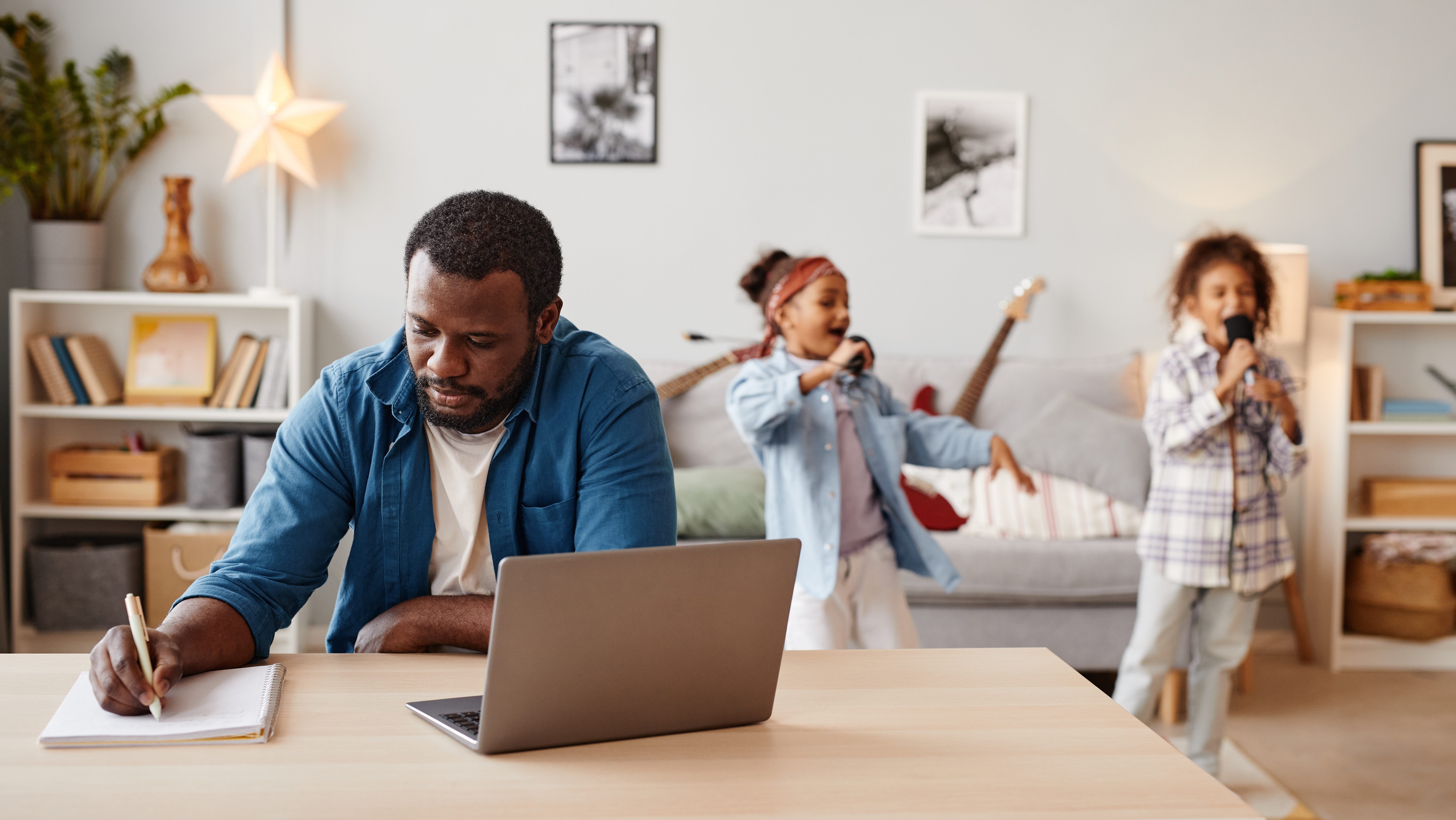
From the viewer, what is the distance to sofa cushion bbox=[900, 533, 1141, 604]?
3000 mm

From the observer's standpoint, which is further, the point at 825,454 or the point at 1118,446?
the point at 1118,446

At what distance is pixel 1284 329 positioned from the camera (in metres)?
3.44

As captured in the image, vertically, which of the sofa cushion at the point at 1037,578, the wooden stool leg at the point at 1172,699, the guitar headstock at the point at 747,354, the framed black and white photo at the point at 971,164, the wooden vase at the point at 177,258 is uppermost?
the framed black and white photo at the point at 971,164

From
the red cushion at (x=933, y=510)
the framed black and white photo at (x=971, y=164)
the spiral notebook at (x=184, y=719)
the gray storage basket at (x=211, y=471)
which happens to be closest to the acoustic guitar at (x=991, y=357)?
the framed black and white photo at (x=971, y=164)

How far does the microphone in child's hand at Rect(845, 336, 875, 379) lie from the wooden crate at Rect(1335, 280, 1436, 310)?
2.16 m

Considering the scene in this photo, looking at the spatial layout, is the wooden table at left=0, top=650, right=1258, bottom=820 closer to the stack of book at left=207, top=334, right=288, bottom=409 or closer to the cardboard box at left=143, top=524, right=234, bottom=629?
the cardboard box at left=143, top=524, right=234, bottom=629

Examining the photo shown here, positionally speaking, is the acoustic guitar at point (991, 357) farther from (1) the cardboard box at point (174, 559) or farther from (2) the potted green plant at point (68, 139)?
(2) the potted green plant at point (68, 139)

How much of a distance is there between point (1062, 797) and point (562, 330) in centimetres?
91

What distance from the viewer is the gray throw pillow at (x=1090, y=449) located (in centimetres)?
319

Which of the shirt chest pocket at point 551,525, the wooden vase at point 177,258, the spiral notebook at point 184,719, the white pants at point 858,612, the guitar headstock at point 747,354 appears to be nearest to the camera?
the spiral notebook at point 184,719

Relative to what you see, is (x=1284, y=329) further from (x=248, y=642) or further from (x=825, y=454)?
(x=248, y=642)

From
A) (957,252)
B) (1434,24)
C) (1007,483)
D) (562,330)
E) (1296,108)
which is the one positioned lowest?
(1007,483)

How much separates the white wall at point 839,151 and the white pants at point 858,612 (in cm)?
171

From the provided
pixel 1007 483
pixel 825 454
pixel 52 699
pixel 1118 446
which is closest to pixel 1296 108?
pixel 1118 446
